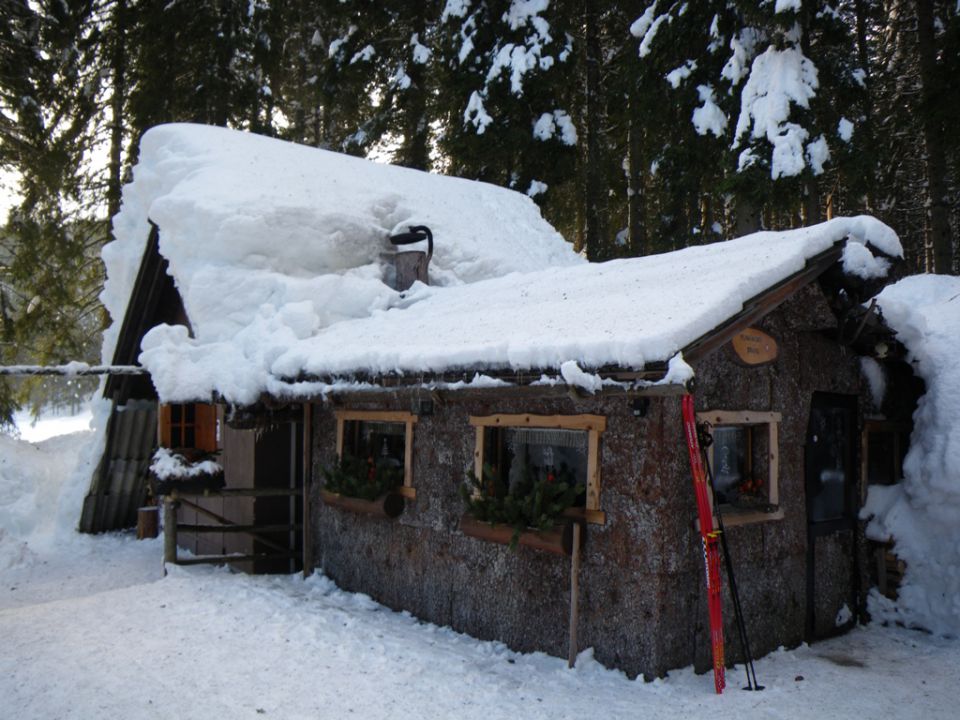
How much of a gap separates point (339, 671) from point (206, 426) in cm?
577

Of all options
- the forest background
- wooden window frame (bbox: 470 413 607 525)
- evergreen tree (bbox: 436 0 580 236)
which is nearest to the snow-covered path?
wooden window frame (bbox: 470 413 607 525)

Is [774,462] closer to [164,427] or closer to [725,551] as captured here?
[725,551]

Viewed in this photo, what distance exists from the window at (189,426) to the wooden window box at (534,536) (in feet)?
17.4

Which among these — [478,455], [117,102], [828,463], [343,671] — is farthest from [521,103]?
[343,671]

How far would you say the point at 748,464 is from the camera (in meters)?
6.83

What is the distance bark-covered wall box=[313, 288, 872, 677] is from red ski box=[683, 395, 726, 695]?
27cm

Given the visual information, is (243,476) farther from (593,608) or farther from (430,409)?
(593,608)

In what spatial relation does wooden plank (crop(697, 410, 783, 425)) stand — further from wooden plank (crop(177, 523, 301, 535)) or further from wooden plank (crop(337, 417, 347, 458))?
wooden plank (crop(177, 523, 301, 535))

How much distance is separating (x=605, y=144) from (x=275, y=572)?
14398 mm

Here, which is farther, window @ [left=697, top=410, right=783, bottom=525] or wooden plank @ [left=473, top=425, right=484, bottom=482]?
wooden plank @ [left=473, top=425, right=484, bottom=482]

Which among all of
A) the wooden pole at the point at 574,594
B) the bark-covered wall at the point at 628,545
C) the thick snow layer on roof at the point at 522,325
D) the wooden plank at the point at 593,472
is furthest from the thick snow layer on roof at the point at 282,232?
the wooden pole at the point at 574,594

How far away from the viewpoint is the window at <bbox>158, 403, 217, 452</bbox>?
10.4 metres

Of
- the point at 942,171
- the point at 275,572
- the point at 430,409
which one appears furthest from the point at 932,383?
the point at 275,572

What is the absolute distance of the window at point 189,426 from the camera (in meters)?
10.4
